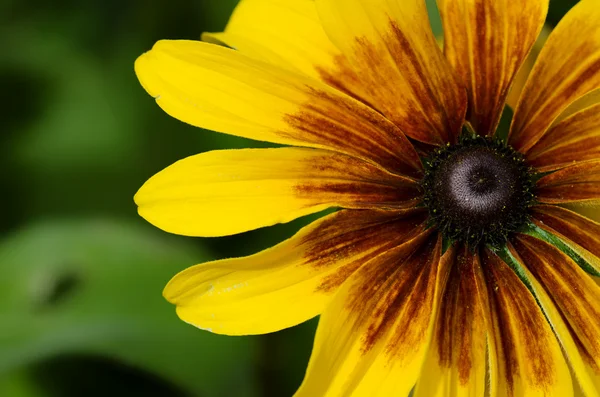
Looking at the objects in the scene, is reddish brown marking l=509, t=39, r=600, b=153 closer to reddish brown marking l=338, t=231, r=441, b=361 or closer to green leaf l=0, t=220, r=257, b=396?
reddish brown marking l=338, t=231, r=441, b=361

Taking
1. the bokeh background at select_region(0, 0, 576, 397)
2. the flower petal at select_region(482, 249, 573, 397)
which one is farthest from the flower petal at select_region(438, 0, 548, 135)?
the bokeh background at select_region(0, 0, 576, 397)

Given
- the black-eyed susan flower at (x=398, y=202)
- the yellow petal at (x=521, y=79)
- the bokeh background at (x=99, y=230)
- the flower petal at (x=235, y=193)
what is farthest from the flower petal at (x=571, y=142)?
the bokeh background at (x=99, y=230)

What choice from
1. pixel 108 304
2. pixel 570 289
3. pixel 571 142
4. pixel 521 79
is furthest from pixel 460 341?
pixel 108 304

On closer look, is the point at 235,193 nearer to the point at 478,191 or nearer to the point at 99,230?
the point at 478,191

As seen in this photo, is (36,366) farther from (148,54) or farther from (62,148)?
(148,54)

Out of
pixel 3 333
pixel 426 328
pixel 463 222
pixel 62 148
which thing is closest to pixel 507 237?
pixel 463 222

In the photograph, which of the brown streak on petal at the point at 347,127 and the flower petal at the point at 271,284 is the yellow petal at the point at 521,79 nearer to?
the brown streak on petal at the point at 347,127

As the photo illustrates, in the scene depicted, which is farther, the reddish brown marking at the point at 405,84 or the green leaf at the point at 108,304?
the green leaf at the point at 108,304
